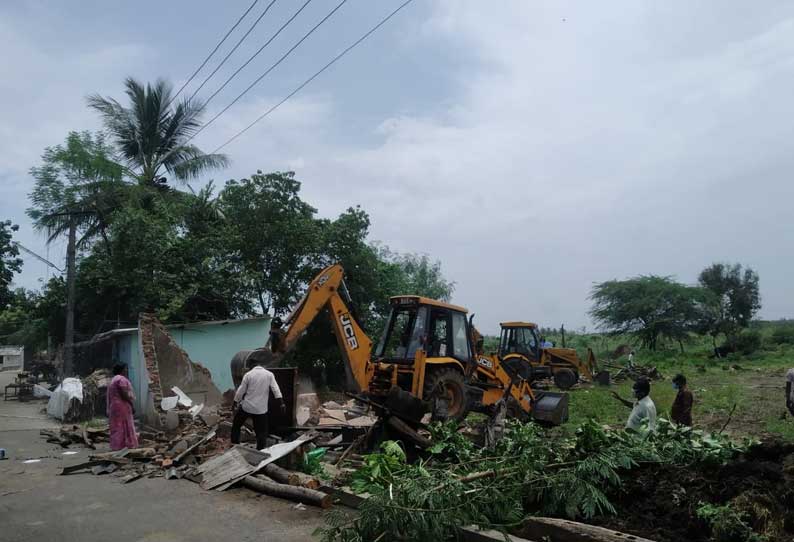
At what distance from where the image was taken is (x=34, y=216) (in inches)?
973

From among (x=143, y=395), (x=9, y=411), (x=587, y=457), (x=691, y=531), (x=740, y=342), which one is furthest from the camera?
→ (x=740, y=342)

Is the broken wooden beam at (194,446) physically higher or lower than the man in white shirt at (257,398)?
lower

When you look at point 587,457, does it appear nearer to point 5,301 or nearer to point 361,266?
point 361,266

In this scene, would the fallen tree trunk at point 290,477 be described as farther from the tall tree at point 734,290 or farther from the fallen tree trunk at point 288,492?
the tall tree at point 734,290

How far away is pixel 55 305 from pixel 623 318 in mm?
34400

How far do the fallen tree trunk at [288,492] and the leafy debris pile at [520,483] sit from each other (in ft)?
1.38

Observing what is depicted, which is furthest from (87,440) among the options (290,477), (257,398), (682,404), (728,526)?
(728,526)

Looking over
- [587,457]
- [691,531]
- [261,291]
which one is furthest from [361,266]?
[691,531]

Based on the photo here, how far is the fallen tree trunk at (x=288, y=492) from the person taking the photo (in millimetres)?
7152

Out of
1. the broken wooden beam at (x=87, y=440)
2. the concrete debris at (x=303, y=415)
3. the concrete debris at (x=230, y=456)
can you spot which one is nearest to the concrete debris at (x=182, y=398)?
the concrete debris at (x=230, y=456)

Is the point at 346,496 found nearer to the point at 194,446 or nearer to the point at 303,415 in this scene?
the point at 194,446

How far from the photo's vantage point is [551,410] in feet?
42.2

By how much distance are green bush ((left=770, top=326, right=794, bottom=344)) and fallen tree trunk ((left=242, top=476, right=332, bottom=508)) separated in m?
39.9

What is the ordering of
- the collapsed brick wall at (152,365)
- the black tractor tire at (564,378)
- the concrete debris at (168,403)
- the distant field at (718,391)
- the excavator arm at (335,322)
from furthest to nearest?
1. the black tractor tire at (564,378)
2. the concrete debris at (168,403)
3. the collapsed brick wall at (152,365)
4. the distant field at (718,391)
5. the excavator arm at (335,322)
